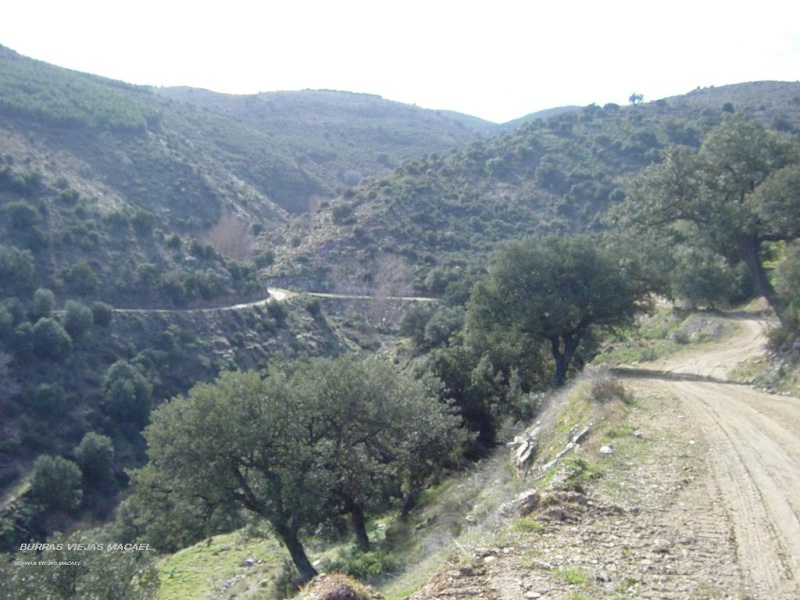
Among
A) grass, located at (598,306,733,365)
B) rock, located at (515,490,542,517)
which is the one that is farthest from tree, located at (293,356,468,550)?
rock, located at (515,490,542,517)

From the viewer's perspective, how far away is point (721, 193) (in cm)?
2311

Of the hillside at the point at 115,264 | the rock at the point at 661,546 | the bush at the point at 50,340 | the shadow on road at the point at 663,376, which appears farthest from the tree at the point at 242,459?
the bush at the point at 50,340

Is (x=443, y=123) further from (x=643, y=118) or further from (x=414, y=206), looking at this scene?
(x=414, y=206)

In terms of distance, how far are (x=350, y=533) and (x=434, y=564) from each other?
1054 centimetres

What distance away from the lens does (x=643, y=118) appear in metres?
79.6

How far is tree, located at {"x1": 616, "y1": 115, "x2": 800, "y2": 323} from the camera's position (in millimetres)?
21250

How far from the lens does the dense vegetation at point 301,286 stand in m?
17.0

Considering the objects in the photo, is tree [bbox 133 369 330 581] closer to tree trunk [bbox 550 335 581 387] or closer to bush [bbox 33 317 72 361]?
tree trunk [bbox 550 335 581 387]

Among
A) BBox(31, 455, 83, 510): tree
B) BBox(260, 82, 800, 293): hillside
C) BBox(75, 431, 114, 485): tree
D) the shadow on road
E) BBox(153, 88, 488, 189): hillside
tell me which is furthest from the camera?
BBox(153, 88, 488, 189): hillside

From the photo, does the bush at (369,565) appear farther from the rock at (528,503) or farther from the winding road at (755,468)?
the winding road at (755,468)

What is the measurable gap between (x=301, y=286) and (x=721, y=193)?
3938 cm

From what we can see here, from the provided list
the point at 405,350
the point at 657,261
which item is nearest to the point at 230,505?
the point at 657,261

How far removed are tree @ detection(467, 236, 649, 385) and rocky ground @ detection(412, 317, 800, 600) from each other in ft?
32.8

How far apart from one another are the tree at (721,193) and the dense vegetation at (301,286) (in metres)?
0.08
